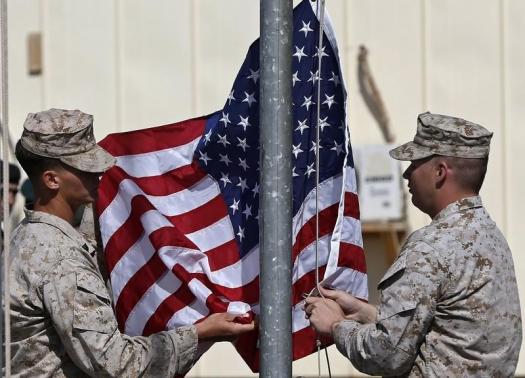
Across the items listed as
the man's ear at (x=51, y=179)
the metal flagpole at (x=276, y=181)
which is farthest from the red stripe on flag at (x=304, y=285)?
the man's ear at (x=51, y=179)

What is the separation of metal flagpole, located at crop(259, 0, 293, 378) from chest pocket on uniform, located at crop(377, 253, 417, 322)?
1.04 ft

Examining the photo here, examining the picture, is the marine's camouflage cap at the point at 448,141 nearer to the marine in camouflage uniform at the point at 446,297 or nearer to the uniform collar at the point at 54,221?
the marine in camouflage uniform at the point at 446,297

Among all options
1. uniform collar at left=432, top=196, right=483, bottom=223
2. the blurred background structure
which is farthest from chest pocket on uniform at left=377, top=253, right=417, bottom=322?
the blurred background structure

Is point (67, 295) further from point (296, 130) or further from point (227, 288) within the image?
point (296, 130)

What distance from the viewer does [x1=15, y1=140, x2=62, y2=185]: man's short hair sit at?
4.29 metres

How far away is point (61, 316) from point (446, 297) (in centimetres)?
109

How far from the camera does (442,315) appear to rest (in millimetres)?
4062

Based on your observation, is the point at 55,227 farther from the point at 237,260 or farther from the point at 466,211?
the point at 466,211

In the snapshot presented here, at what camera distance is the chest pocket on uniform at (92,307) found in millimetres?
Result: 4090

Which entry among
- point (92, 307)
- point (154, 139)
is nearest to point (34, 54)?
point (154, 139)

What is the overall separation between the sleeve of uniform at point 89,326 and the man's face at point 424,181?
932 mm

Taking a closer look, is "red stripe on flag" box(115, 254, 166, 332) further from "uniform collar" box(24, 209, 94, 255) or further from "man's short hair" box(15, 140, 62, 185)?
"man's short hair" box(15, 140, 62, 185)

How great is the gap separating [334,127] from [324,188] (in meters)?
0.20

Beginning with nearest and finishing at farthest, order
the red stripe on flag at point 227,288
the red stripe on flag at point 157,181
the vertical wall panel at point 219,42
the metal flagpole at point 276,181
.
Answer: the metal flagpole at point 276,181, the red stripe on flag at point 227,288, the red stripe on flag at point 157,181, the vertical wall panel at point 219,42
